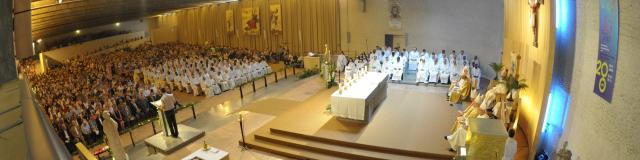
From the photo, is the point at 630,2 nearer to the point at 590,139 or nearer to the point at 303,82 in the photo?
the point at 590,139

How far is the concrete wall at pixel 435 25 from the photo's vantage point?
16828mm

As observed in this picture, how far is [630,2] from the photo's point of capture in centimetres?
472

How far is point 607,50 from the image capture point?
5.38 m

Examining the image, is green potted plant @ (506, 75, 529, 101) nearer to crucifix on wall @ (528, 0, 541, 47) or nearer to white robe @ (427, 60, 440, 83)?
crucifix on wall @ (528, 0, 541, 47)

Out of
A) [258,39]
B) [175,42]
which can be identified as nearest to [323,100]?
[258,39]

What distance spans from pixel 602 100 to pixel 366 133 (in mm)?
5115

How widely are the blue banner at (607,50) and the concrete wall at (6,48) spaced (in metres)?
6.06

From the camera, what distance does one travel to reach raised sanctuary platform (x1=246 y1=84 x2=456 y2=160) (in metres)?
8.88

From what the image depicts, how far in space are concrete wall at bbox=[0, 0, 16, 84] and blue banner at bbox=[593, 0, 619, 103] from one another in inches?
238

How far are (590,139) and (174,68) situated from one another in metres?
16.3

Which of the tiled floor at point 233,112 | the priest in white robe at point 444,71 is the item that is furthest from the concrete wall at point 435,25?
the tiled floor at point 233,112

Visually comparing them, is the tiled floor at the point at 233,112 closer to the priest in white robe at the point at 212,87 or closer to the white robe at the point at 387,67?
the priest in white robe at the point at 212,87

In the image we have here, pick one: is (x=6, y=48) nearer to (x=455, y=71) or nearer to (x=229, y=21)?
(x=455, y=71)

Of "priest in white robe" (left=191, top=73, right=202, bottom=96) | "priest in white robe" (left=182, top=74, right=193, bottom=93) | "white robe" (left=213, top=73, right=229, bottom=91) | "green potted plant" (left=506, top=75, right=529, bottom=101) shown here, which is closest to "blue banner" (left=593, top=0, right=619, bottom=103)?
"green potted plant" (left=506, top=75, right=529, bottom=101)
